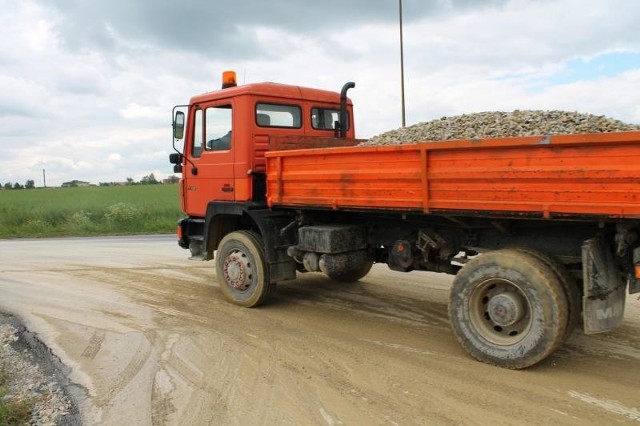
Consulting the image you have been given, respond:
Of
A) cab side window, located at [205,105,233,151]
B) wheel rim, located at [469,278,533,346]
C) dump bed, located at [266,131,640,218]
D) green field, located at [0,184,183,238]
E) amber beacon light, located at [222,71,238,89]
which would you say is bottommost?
wheel rim, located at [469,278,533,346]

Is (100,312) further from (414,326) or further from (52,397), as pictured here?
(414,326)

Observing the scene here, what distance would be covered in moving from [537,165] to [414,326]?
236 cm

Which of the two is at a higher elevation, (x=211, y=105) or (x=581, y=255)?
(x=211, y=105)

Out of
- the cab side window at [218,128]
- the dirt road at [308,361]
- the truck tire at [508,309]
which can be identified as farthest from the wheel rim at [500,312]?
the cab side window at [218,128]

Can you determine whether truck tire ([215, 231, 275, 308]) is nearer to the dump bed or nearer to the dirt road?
the dirt road

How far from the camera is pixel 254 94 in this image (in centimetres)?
668

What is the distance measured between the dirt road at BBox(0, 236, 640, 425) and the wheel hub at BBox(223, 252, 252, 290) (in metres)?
0.30

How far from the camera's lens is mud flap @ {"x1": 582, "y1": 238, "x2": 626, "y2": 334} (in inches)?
160

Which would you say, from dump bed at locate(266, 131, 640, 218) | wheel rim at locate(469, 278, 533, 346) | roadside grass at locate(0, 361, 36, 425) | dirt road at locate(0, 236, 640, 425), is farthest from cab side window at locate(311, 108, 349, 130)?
roadside grass at locate(0, 361, 36, 425)

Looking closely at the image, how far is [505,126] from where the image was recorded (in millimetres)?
4867

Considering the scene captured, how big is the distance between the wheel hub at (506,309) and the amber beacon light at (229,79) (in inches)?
175

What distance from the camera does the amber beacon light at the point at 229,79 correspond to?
23.7 ft

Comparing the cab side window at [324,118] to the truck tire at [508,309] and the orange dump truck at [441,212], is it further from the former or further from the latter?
the truck tire at [508,309]

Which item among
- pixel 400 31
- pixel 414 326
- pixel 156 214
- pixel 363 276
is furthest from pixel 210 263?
pixel 156 214
